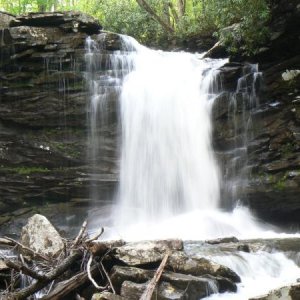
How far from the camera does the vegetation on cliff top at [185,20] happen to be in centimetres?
1249

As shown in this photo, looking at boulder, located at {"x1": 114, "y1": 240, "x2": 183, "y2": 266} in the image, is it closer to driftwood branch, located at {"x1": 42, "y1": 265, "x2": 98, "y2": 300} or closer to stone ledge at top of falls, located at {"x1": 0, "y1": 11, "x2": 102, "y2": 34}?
driftwood branch, located at {"x1": 42, "y1": 265, "x2": 98, "y2": 300}

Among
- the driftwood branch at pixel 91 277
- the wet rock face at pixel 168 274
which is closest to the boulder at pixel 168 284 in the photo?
the wet rock face at pixel 168 274

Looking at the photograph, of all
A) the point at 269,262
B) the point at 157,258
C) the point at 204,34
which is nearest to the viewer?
the point at 157,258

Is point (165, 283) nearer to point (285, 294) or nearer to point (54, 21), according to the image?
point (285, 294)

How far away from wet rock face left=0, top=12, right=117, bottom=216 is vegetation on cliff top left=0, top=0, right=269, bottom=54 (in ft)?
15.7

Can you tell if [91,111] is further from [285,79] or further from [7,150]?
[285,79]

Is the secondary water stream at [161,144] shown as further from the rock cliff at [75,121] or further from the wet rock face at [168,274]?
the wet rock face at [168,274]

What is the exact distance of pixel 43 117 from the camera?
1370 cm

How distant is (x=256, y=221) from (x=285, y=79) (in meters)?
4.34

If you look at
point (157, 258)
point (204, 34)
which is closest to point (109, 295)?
point (157, 258)

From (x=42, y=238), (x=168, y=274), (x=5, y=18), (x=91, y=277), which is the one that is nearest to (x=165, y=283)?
(x=168, y=274)

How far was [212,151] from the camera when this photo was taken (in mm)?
13367

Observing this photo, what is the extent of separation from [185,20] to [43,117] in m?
8.91

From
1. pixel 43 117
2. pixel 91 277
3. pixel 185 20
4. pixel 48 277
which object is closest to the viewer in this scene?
pixel 91 277
